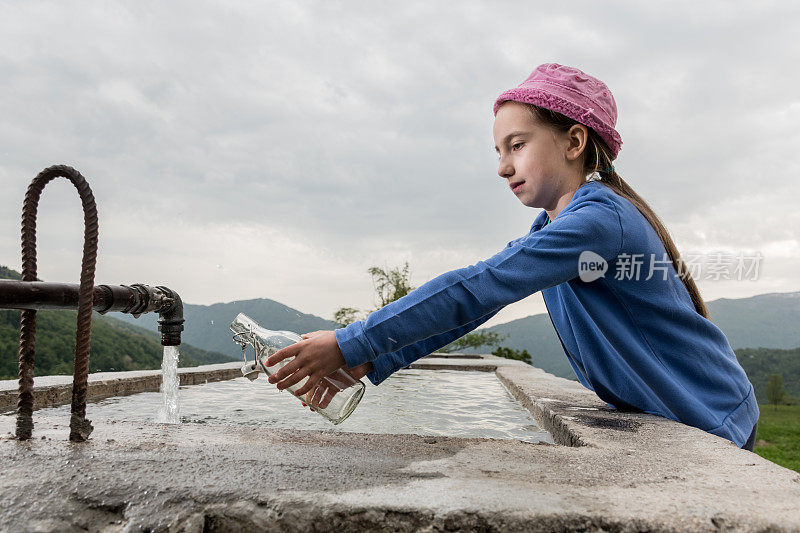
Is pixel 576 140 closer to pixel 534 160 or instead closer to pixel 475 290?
pixel 534 160

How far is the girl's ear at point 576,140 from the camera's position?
1898 mm

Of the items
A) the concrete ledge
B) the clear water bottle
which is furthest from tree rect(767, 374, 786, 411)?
the clear water bottle

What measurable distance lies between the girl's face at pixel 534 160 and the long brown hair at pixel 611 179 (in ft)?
0.12

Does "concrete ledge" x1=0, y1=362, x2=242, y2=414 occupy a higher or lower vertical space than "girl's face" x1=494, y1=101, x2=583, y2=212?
lower

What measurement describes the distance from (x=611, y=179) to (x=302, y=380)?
1349 mm

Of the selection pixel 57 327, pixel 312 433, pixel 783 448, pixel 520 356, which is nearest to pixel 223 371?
pixel 312 433

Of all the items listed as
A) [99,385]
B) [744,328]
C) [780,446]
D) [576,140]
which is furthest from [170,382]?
[744,328]

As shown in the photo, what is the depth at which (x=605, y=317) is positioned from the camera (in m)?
1.83

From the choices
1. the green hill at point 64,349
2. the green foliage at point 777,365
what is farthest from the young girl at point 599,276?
the green foliage at point 777,365

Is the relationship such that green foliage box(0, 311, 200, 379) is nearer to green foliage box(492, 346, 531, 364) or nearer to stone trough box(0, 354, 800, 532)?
green foliage box(492, 346, 531, 364)

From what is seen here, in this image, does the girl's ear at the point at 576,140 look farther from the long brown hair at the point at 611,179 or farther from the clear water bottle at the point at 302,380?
the clear water bottle at the point at 302,380

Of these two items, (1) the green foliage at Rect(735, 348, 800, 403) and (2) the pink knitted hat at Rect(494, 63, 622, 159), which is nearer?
(2) the pink knitted hat at Rect(494, 63, 622, 159)

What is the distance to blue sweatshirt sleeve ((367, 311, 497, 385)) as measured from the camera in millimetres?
1749

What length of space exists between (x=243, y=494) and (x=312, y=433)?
24.2 inches
